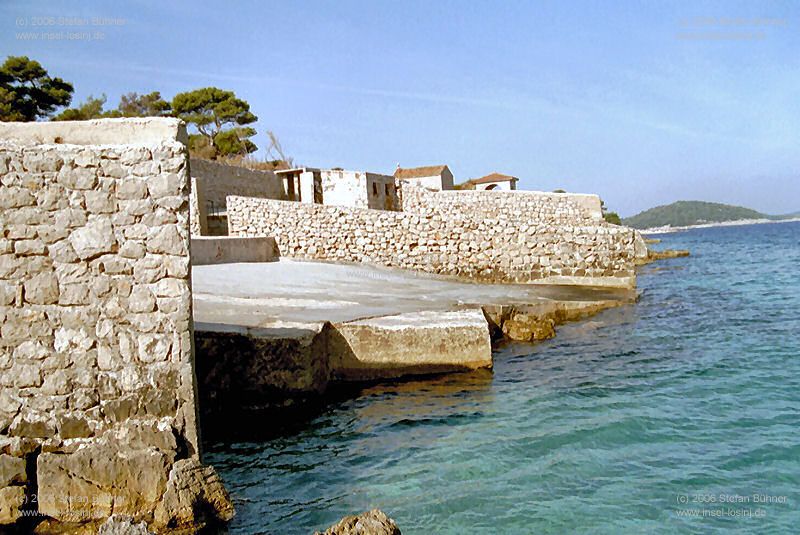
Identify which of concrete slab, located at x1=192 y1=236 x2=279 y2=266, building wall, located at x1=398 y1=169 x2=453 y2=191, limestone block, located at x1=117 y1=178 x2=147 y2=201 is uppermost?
building wall, located at x1=398 y1=169 x2=453 y2=191

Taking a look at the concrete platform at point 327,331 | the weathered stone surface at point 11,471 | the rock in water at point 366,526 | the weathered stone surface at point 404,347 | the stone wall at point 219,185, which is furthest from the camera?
the stone wall at point 219,185

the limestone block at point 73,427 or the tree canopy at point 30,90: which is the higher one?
the tree canopy at point 30,90

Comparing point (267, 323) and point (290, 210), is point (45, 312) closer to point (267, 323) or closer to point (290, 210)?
point (267, 323)

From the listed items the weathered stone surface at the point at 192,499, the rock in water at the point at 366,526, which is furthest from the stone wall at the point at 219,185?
the rock in water at the point at 366,526

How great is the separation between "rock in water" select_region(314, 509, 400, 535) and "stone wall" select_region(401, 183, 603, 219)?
2227cm

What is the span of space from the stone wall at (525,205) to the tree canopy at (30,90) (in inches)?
829

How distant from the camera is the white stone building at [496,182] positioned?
153ft

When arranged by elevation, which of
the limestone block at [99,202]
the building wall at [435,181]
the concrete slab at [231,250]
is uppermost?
the building wall at [435,181]

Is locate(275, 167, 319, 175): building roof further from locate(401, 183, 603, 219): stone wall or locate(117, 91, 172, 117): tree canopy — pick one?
locate(117, 91, 172, 117): tree canopy

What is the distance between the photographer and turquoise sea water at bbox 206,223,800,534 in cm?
477

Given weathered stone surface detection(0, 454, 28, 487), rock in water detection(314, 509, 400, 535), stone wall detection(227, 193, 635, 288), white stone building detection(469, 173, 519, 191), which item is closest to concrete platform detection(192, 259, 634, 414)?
weathered stone surface detection(0, 454, 28, 487)

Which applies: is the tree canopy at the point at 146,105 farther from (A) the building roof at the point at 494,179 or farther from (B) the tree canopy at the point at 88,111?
(A) the building roof at the point at 494,179

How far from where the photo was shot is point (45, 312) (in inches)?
179

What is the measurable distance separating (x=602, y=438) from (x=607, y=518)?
1.66 meters
